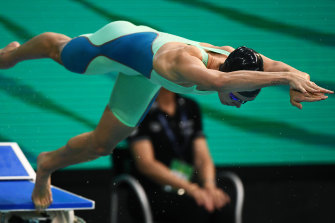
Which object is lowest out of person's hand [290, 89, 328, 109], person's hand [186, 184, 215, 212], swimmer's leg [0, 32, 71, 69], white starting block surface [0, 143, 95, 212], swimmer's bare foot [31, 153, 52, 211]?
white starting block surface [0, 143, 95, 212]

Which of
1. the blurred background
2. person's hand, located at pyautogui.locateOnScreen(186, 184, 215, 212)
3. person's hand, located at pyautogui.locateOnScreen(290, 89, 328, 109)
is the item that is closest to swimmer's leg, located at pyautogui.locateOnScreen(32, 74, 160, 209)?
person's hand, located at pyautogui.locateOnScreen(186, 184, 215, 212)

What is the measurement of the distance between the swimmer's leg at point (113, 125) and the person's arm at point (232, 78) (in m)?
0.61

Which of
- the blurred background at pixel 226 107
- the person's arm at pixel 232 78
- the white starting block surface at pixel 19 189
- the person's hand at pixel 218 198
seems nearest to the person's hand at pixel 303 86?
the person's arm at pixel 232 78

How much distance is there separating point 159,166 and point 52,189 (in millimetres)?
707

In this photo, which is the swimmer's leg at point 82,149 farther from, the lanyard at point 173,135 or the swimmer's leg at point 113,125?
the lanyard at point 173,135

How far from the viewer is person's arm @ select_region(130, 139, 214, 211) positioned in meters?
3.83

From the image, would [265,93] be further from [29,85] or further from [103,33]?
[103,33]

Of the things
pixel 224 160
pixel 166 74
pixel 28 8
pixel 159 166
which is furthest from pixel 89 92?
pixel 166 74

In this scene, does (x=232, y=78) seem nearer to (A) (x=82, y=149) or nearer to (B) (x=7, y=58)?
(A) (x=82, y=149)

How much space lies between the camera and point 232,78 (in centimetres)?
287

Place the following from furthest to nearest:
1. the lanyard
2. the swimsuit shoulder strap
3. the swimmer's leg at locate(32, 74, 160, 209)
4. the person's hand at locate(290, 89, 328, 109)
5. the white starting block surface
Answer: the lanyard < the white starting block surface < the swimmer's leg at locate(32, 74, 160, 209) < the swimsuit shoulder strap < the person's hand at locate(290, 89, 328, 109)

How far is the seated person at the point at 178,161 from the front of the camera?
3.90 meters

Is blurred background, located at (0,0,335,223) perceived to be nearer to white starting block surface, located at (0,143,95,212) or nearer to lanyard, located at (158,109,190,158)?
white starting block surface, located at (0,143,95,212)

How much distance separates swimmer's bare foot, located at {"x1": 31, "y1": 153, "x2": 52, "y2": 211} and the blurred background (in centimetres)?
171
